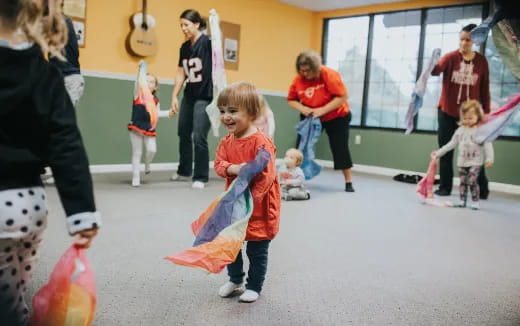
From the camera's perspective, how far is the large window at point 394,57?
579cm

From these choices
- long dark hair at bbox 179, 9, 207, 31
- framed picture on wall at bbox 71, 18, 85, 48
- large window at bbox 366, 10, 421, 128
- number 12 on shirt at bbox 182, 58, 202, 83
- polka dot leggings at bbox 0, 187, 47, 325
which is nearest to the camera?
polka dot leggings at bbox 0, 187, 47, 325

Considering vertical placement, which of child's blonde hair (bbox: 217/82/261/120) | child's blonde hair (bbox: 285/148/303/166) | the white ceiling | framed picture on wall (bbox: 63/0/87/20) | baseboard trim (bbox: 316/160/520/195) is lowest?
baseboard trim (bbox: 316/160/520/195)

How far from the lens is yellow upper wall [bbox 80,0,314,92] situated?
4809 millimetres

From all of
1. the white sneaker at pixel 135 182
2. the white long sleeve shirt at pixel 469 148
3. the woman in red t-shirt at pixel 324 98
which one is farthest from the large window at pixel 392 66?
the white sneaker at pixel 135 182

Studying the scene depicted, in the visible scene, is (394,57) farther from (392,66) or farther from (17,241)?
(17,241)

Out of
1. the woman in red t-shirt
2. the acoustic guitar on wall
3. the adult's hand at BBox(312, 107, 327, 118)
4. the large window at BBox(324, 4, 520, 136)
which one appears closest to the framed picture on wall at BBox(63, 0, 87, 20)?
the acoustic guitar on wall

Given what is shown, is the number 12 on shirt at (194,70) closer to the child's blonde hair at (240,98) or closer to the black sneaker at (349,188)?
the black sneaker at (349,188)

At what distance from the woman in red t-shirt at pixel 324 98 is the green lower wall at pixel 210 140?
170 cm

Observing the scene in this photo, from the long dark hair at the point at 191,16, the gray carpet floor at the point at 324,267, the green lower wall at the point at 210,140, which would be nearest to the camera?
the gray carpet floor at the point at 324,267

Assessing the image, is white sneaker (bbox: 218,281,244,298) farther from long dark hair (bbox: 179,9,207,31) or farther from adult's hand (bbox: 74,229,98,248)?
long dark hair (bbox: 179,9,207,31)

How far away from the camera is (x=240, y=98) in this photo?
1.77 m

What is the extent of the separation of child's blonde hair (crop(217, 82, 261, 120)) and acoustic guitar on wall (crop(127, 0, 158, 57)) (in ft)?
11.5

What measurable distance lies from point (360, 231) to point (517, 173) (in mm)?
3148

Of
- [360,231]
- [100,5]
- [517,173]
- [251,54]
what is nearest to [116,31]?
[100,5]
